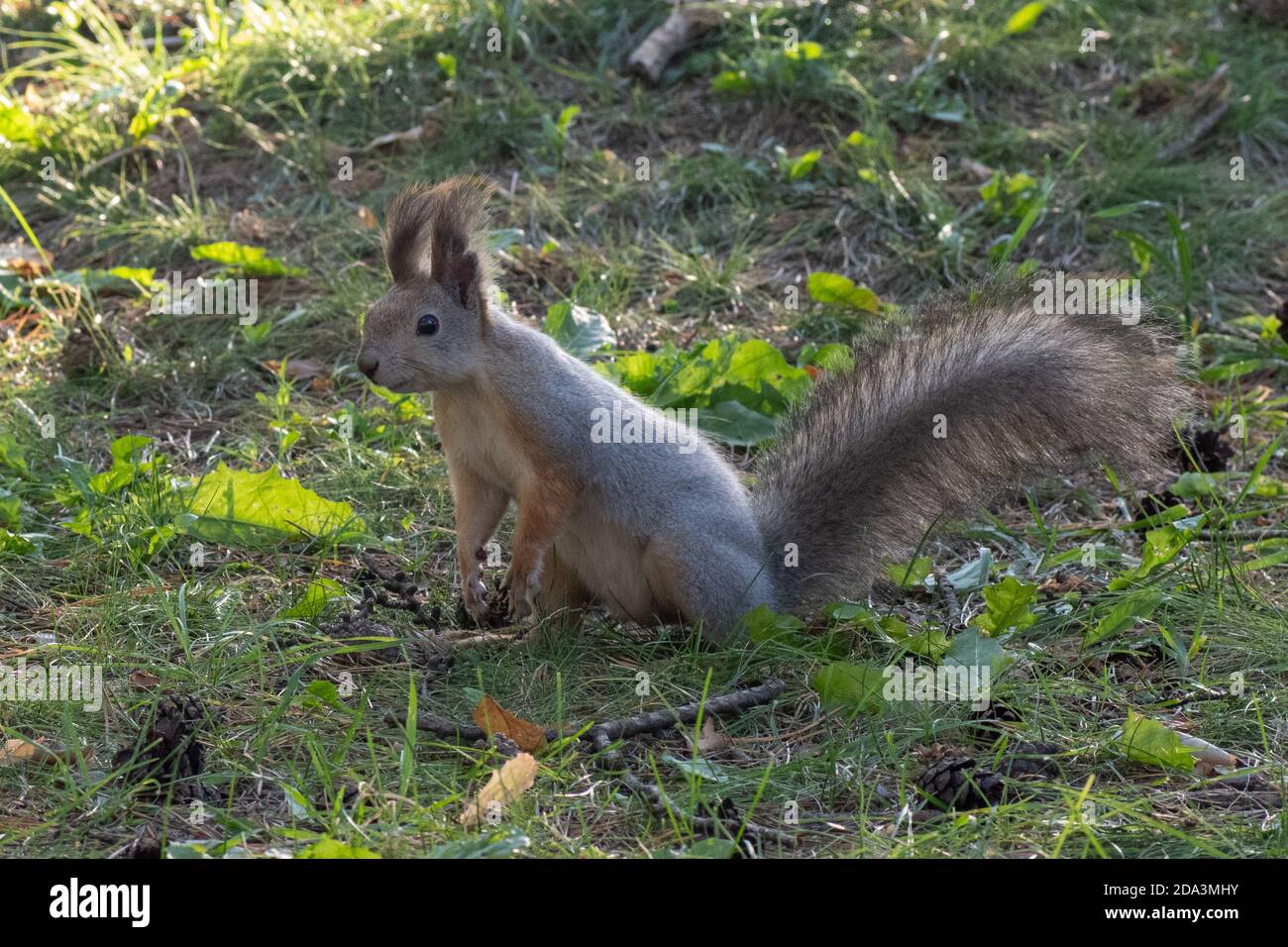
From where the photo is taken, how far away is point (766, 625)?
3.81 meters

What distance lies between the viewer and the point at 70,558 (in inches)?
166

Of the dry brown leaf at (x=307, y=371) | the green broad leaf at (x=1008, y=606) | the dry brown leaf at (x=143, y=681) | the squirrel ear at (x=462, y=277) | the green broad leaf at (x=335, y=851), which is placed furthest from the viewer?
the dry brown leaf at (x=307, y=371)

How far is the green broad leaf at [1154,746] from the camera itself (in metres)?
3.18

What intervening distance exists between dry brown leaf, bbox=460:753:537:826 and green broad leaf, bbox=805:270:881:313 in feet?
10.1

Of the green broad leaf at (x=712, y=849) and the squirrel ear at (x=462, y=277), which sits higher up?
the squirrel ear at (x=462, y=277)

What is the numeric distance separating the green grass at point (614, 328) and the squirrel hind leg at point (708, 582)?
0.33 ft

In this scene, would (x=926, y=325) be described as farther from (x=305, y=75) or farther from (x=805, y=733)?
(x=305, y=75)

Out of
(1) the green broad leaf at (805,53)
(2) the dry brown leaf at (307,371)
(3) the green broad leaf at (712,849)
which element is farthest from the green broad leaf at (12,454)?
(1) the green broad leaf at (805,53)

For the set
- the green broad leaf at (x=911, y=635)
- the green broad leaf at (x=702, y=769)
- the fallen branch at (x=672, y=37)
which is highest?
the fallen branch at (x=672, y=37)

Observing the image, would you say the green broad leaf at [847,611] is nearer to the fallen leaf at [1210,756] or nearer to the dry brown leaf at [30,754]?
the fallen leaf at [1210,756]

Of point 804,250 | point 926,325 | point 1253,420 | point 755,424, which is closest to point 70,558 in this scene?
point 755,424

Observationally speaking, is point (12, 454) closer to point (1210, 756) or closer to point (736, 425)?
point (736, 425)

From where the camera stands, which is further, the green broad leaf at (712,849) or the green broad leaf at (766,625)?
the green broad leaf at (766,625)
